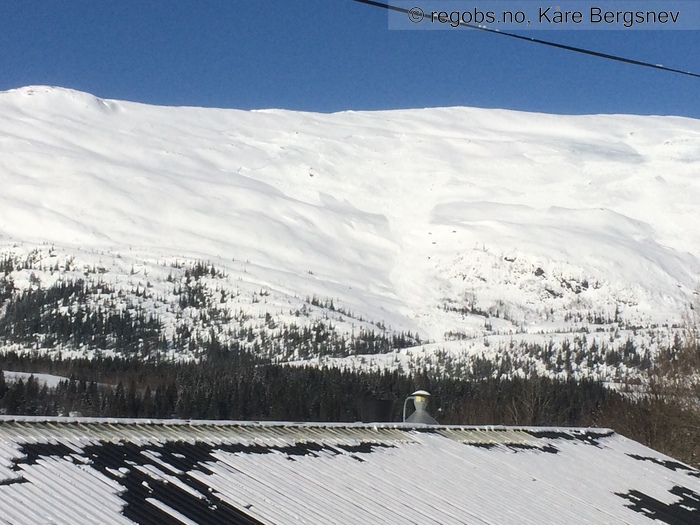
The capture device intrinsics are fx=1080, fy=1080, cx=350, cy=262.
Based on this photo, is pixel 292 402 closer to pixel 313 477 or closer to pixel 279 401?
pixel 279 401

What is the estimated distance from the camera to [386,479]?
27531mm

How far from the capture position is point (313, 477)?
26.2m

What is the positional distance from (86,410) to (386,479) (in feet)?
510

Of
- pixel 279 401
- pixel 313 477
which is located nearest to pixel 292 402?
pixel 279 401

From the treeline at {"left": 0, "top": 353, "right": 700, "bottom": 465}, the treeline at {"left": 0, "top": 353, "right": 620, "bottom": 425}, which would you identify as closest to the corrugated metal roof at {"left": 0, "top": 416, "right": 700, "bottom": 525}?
the treeline at {"left": 0, "top": 353, "right": 700, "bottom": 465}

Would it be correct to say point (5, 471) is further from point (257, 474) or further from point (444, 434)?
point (444, 434)

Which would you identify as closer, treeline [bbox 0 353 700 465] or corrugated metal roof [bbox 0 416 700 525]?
corrugated metal roof [bbox 0 416 700 525]

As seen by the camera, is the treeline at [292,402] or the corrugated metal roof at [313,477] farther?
the treeline at [292,402]

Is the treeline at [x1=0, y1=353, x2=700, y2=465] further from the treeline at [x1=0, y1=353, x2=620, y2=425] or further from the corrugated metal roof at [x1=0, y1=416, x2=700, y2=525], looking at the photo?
the corrugated metal roof at [x1=0, y1=416, x2=700, y2=525]

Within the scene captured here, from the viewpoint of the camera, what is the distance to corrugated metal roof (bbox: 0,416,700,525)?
21516 mm

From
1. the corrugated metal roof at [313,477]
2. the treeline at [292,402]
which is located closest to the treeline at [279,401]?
the treeline at [292,402]

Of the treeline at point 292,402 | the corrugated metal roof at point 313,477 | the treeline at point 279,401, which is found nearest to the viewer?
the corrugated metal roof at point 313,477

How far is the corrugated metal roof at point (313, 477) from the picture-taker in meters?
21.5

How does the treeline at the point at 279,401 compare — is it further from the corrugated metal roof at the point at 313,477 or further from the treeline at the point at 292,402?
the corrugated metal roof at the point at 313,477
